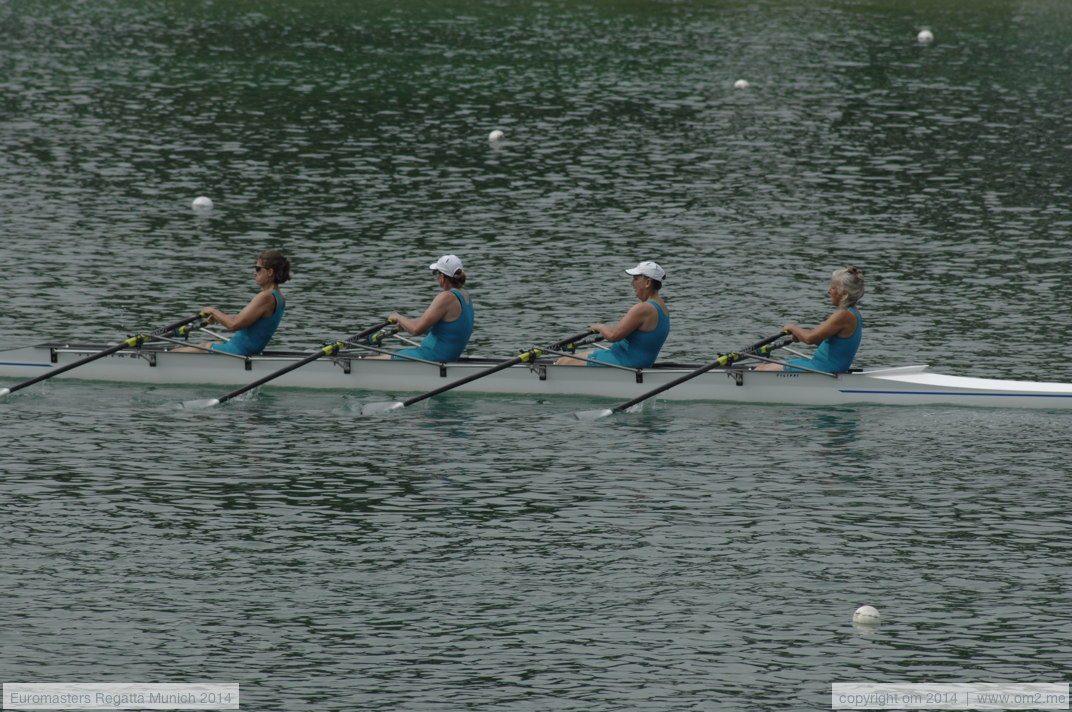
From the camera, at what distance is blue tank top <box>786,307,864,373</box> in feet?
70.5

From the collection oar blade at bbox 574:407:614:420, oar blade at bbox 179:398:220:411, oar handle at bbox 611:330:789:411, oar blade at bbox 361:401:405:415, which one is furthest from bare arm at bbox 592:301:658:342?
oar blade at bbox 179:398:220:411

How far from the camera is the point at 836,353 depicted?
2162 centimetres

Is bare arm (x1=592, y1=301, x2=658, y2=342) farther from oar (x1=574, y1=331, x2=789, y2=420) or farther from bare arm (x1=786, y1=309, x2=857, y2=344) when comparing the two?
bare arm (x1=786, y1=309, x2=857, y2=344)

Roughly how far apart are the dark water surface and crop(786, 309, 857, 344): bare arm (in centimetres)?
98

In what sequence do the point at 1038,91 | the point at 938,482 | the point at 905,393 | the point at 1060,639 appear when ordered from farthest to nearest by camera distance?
the point at 1038,91 → the point at 905,393 → the point at 938,482 → the point at 1060,639

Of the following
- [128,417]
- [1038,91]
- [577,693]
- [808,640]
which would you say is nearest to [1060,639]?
[808,640]

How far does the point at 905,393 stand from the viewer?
21.6 m

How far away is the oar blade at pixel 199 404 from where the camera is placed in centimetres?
2186

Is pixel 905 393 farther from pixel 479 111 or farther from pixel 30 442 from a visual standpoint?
pixel 479 111

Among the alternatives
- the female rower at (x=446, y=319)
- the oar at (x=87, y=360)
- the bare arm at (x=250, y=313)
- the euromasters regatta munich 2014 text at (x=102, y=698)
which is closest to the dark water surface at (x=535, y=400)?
the oar at (x=87, y=360)

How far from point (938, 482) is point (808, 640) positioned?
4715 millimetres

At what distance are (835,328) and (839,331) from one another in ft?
0.27

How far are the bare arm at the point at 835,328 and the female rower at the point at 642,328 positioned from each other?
1685 millimetres

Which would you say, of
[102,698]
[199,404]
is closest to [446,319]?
[199,404]
